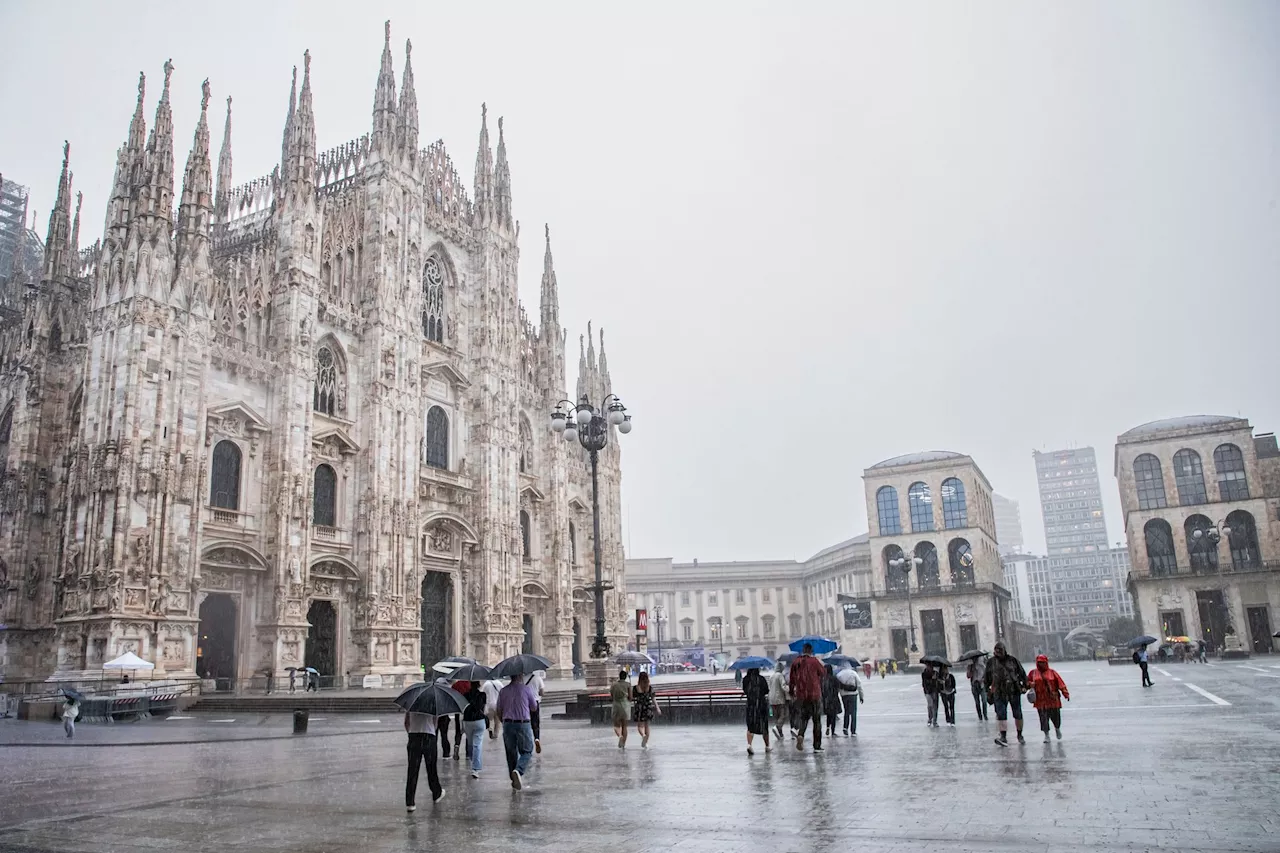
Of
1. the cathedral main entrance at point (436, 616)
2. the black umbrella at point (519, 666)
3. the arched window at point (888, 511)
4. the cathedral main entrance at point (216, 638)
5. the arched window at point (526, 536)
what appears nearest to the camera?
the black umbrella at point (519, 666)

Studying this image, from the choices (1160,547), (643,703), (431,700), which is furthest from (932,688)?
(1160,547)

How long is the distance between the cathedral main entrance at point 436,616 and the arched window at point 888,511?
153 ft

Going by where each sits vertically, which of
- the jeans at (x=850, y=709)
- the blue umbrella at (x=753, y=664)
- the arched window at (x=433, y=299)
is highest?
the arched window at (x=433, y=299)

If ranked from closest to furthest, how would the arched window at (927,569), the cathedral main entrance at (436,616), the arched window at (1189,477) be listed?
the cathedral main entrance at (436,616)
the arched window at (1189,477)
the arched window at (927,569)

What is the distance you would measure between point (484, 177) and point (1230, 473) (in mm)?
58700

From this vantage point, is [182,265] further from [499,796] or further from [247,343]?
[499,796]

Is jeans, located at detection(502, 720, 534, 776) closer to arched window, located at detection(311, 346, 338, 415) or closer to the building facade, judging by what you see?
arched window, located at detection(311, 346, 338, 415)

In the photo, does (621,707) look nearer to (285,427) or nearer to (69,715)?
(69,715)

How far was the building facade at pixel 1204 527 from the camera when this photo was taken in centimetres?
6775

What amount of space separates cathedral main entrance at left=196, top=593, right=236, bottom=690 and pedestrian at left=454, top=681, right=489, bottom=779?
24.1 meters

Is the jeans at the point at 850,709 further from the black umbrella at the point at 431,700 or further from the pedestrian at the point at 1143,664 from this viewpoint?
the pedestrian at the point at 1143,664

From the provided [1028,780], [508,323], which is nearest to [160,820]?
[1028,780]

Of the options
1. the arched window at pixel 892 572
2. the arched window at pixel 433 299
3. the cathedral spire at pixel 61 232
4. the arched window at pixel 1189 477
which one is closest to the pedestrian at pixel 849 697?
the arched window at pixel 433 299

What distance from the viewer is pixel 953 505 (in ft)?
259
